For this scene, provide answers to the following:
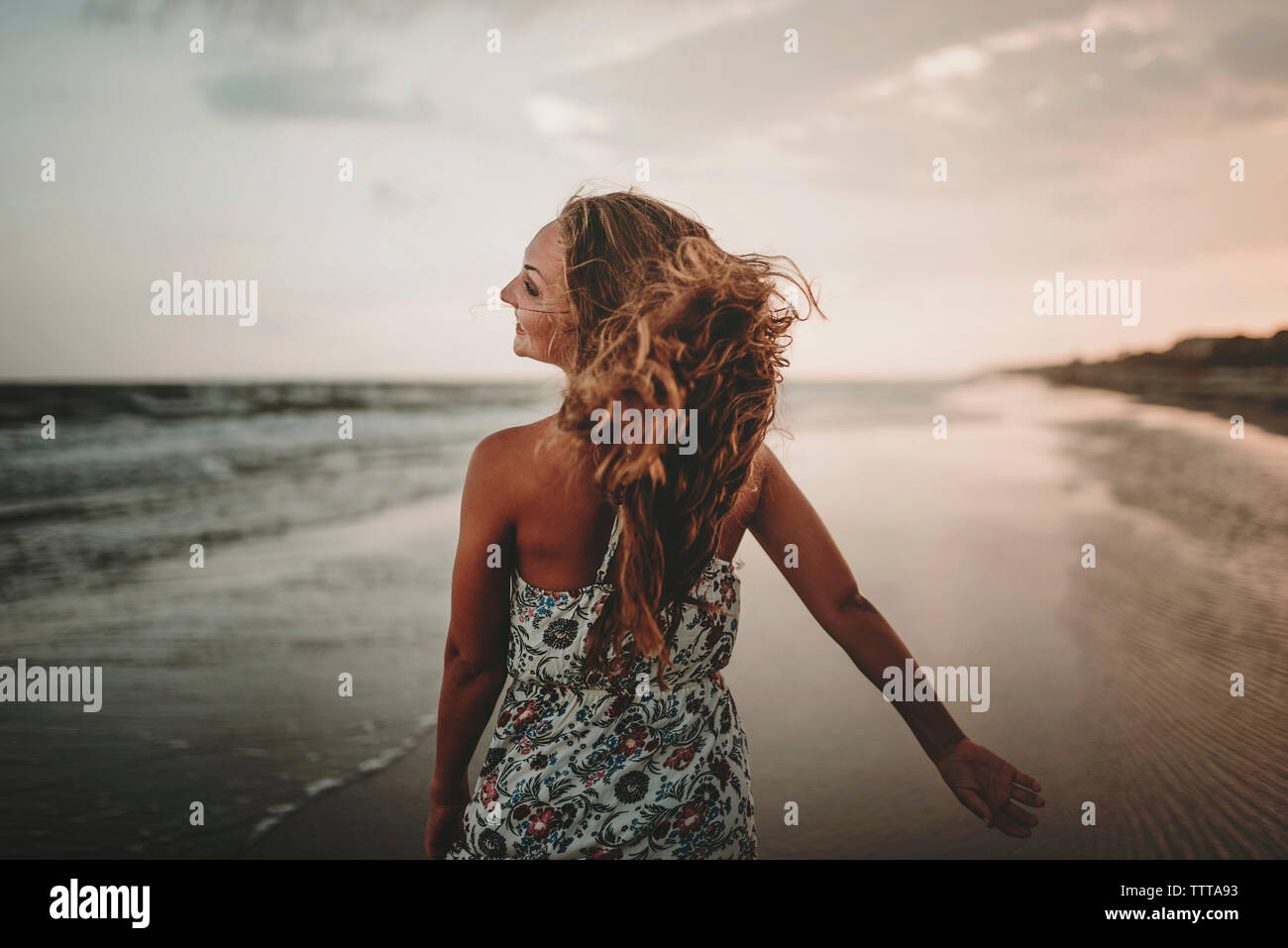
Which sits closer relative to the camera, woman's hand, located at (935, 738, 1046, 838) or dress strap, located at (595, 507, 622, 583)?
dress strap, located at (595, 507, 622, 583)

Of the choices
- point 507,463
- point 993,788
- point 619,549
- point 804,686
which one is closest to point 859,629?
point 993,788

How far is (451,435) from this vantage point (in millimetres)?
19453

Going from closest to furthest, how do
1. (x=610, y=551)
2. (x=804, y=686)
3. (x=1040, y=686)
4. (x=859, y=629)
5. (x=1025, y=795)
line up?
(x=610, y=551), (x=1025, y=795), (x=859, y=629), (x=1040, y=686), (x=804, y=686)

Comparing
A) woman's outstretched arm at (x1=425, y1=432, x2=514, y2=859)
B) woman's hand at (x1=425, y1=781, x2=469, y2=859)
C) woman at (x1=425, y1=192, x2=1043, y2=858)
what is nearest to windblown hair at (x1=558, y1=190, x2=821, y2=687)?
woman at (x1=425, y1=192, x2=1043, y2=858)

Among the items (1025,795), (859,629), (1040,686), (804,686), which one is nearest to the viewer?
(1025,795)

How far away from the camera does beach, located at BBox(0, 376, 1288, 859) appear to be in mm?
3016

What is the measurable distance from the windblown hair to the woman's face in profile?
30 millimetres

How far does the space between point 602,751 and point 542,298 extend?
3.02 ft

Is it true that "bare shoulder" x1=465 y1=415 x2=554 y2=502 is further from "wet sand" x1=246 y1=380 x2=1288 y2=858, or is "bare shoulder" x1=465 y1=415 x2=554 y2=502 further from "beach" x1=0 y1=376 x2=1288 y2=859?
"wet sand" x1=246 y1=380 x2=1288 y2=858

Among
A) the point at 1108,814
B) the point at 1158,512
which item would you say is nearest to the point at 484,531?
the point at 1108,814

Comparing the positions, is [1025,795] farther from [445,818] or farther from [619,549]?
[445,818]

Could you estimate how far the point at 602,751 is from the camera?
5.32ft

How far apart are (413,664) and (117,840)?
1801 mm
